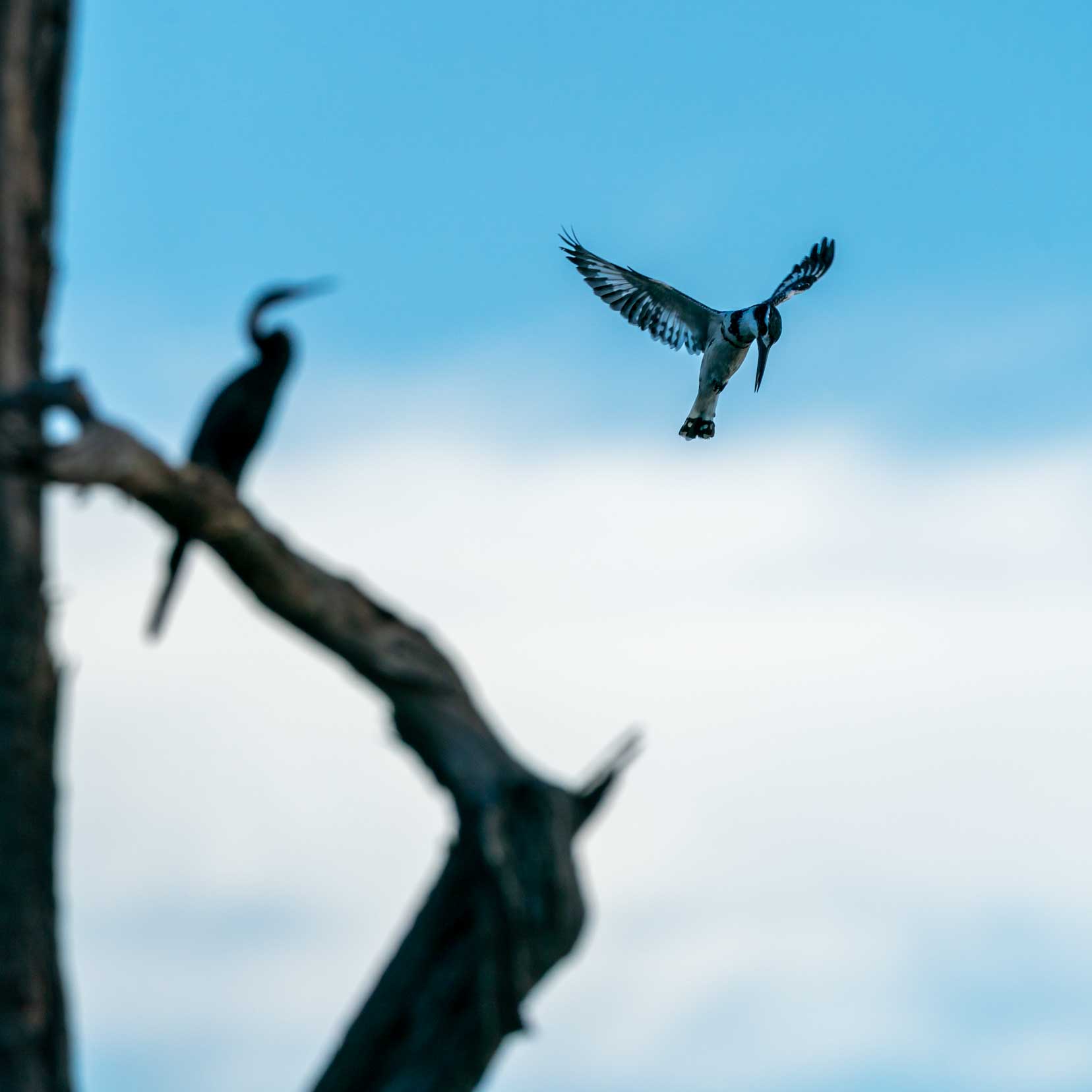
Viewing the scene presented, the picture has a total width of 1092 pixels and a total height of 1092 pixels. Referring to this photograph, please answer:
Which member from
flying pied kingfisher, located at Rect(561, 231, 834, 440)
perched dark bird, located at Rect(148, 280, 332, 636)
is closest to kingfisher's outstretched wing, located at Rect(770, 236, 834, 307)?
flying pied kingfisher, located at Rect(561, 231, 834, 440)

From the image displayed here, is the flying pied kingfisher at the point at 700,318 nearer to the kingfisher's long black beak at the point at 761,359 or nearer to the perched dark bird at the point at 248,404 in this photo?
the kingfisher's long black beak at the point at 761,359

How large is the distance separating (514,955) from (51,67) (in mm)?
3695

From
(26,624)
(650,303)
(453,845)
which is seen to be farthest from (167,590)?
(650,303)

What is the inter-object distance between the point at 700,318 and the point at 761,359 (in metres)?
0.83

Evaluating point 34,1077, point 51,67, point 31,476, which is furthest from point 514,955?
point 51,67

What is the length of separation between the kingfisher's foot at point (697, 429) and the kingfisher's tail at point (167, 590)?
13.6 meters

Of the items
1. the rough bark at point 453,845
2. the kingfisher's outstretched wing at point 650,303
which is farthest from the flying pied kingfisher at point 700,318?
the rough bark at point 453,845

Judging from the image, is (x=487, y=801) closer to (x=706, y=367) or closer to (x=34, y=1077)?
(x=34, y=1077)

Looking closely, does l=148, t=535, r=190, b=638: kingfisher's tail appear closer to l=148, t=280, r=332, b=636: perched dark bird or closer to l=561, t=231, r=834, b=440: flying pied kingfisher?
l=148, t=280, r=332, b=636: perched dark bird

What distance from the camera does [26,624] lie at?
5.80 m

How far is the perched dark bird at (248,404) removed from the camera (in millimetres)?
7910

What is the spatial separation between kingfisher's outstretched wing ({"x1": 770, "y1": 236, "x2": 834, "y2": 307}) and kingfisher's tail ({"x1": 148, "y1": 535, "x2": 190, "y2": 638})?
43.5 ft

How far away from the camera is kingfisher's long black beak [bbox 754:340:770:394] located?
1875 cm

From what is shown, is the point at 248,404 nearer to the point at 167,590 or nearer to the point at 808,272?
the point at 167,590
